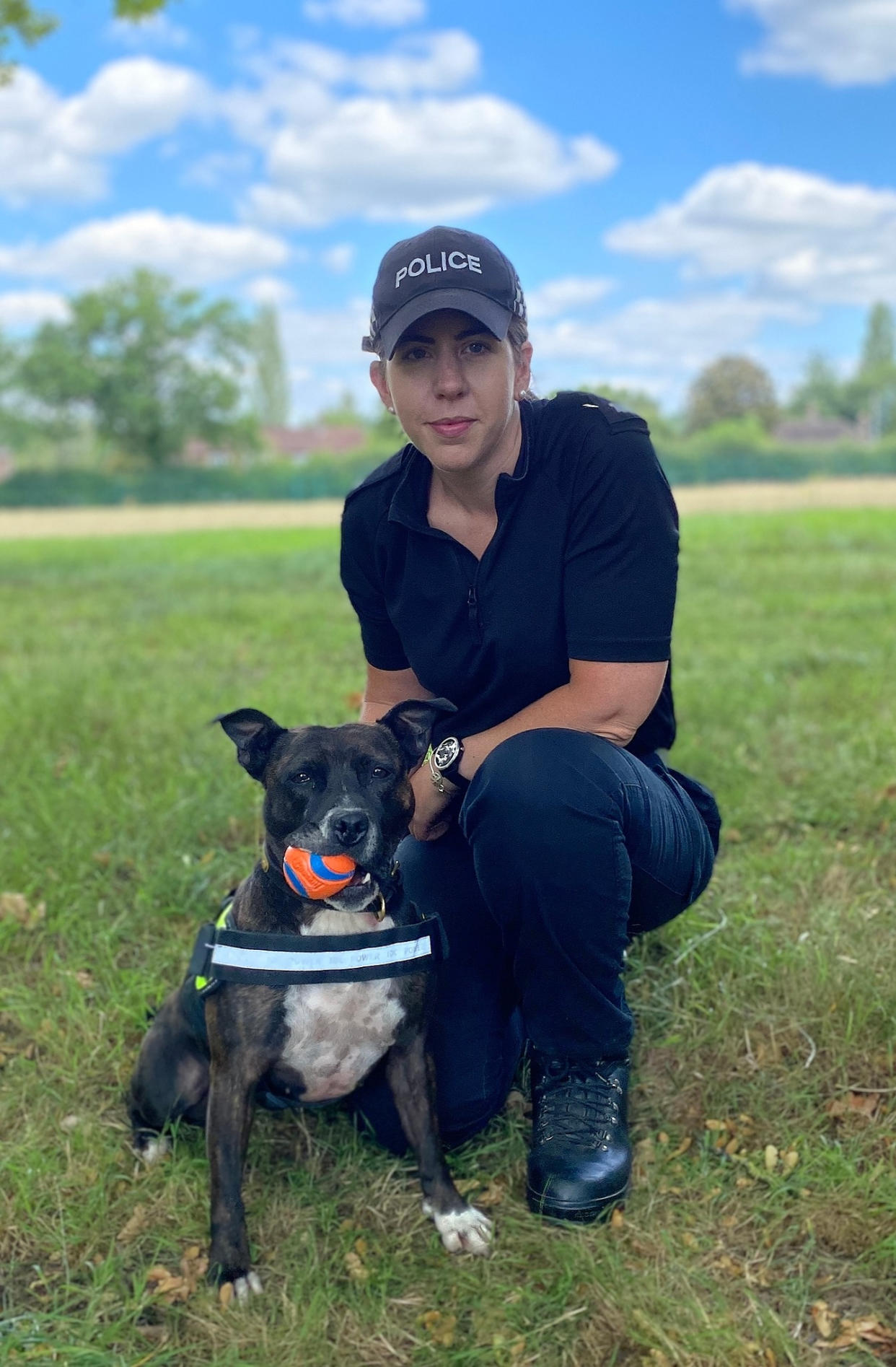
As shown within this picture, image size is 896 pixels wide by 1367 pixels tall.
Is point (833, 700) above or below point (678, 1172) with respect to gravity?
above

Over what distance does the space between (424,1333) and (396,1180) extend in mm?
473

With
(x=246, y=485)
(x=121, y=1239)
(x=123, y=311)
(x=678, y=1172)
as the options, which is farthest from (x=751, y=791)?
(x=123, y=311)

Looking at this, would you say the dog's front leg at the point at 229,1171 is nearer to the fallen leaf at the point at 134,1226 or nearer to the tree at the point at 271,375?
the fallen leaf at the point at 134,1226

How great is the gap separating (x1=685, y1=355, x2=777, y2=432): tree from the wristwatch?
72.3 metres

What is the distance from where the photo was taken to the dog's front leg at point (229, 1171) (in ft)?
8.20

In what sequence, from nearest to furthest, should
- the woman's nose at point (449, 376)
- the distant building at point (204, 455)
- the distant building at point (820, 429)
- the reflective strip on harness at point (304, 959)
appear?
1. the reflective strip on harness at point (304, 959)
2. the woman's nose at point (449, 376)
3. the distant building at point (204, 455)
4. the distant building at point (820, 429)

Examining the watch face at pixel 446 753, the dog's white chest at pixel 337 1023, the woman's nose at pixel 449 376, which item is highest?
the woman's nose at pixel 449 376

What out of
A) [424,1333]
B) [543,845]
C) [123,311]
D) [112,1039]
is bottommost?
[424,1333]

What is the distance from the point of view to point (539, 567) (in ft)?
9.16

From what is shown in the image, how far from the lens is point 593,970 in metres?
2.63

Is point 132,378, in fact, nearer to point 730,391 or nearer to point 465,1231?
point 730,391

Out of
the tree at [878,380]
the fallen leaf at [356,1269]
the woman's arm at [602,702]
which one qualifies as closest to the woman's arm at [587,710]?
the woman's arm at [602,702]

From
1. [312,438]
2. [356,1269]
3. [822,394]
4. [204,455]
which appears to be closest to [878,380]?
[822,394]

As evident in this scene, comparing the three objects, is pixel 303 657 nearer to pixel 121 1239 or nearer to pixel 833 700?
pixel 833 700
